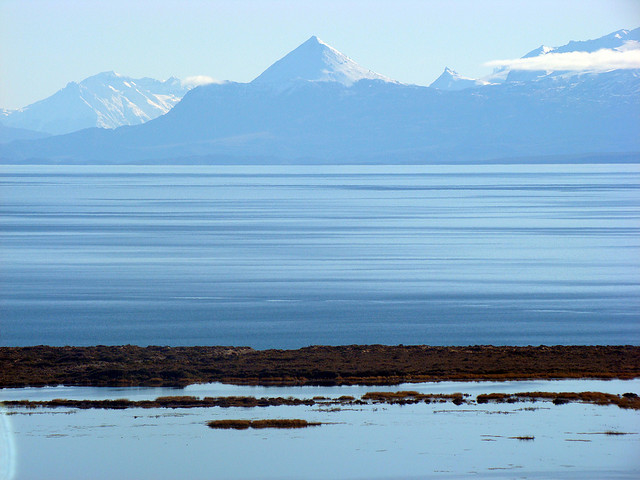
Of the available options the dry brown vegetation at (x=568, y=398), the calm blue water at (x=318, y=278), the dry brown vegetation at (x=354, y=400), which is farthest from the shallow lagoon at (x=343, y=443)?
the calm blue water at (x=318, y=278)

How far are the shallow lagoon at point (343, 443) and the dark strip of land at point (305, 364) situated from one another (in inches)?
156

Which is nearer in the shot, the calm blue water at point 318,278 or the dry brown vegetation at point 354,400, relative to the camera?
the dry brown vegetation at point 354,400

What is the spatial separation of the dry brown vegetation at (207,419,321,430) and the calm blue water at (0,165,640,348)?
45.0ft

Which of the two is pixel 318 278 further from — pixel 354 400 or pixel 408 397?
pixel 354 400

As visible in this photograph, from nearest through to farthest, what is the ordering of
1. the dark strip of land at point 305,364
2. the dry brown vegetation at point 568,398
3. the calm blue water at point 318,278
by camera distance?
the dry brown vegetation at point 568,398, the dark strip of land at point 305,364, the calm blue water at point 318,278

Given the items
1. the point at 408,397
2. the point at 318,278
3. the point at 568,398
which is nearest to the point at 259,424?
the point at 408,397

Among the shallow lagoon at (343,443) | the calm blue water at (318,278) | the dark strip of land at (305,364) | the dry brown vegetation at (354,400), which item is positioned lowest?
the shallow lagoon at (343,443)

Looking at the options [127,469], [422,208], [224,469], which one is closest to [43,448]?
[127,469]

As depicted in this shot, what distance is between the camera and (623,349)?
4219cm

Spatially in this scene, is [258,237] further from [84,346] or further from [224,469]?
[224,469]

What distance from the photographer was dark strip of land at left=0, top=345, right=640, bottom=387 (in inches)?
1452

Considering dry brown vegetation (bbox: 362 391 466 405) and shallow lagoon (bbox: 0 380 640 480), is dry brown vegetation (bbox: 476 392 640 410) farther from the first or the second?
dry brown vegetation (bbox: 362 391 466 405)

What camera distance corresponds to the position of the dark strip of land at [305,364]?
36875 millimetres

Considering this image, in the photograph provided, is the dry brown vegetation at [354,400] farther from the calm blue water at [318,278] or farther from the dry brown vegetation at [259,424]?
the calm blue water at [318,278]
